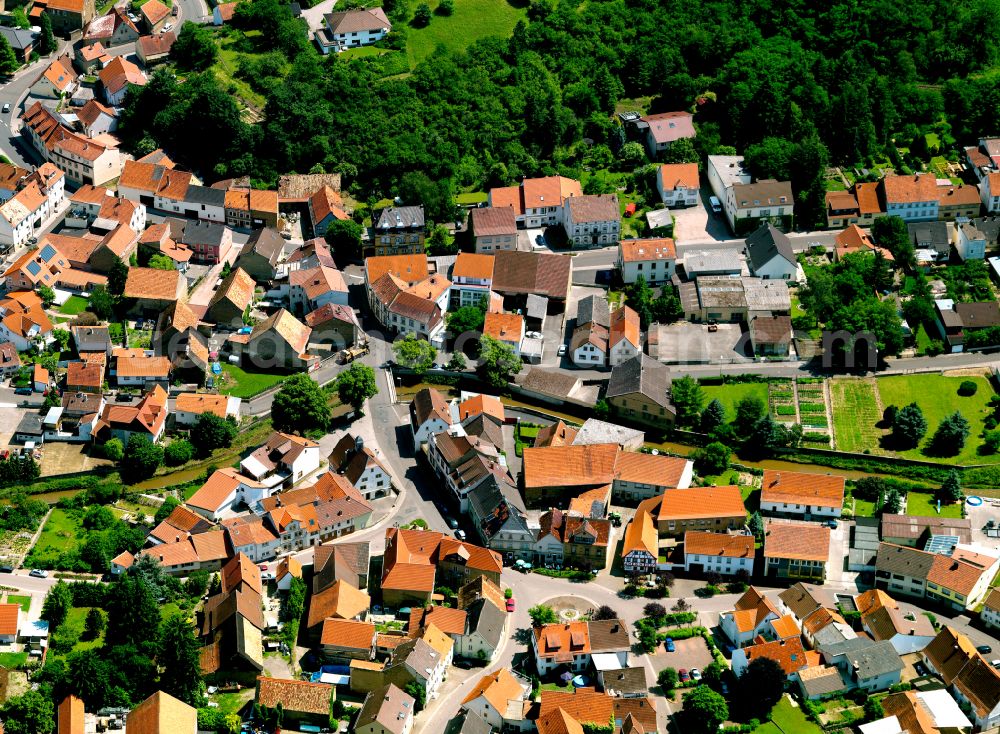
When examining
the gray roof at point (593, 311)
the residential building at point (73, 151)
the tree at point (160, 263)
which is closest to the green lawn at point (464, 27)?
the residential building at point (73, 151)

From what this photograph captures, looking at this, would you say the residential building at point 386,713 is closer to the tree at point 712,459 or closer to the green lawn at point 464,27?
the tree at point 712,459

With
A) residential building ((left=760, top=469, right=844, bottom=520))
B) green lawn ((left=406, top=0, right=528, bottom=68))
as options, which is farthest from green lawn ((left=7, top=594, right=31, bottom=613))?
green lawn ((left=406, top=0, right=528, bottom=68))

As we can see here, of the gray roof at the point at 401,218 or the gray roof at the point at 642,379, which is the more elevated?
the gray roof at the point at 401,218

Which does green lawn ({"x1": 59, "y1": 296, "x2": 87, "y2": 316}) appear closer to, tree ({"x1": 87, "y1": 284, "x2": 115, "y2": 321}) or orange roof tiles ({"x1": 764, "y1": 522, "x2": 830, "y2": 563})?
tree ({"x1": 87, "y1": 284, "x2": 115, "y2": 321})

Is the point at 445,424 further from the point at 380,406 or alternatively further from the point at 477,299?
the point at 477,299

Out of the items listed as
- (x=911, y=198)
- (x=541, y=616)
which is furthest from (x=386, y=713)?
(x=911, y=198)

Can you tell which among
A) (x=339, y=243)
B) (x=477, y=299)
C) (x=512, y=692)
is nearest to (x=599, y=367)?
(x=477, y=299)
